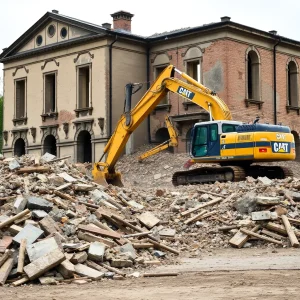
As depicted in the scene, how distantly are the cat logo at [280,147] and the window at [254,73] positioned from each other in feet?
41.8

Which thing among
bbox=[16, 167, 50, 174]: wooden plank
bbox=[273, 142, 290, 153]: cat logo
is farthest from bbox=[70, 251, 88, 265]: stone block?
bbox=[273, 142, 290, 153]: cat logo

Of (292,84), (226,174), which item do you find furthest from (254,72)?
(226,174)

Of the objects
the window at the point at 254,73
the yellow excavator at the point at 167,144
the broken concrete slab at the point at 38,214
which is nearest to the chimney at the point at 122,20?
the window at the point at 254,73

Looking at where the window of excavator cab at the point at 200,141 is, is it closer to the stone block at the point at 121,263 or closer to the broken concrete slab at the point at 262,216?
the broken concrete slab at the point at 262,216

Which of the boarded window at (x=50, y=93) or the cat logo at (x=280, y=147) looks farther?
the boarded window at (x=50, y=93)

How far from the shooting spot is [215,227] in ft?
55.8

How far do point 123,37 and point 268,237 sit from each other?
75.8 ft

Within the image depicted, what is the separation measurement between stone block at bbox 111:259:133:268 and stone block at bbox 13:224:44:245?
1.49m

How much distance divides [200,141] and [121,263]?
1253cm

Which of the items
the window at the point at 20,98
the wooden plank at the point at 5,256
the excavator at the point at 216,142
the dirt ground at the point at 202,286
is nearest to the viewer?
the dirt ground at the point at 202,286

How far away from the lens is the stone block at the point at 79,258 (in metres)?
12.4

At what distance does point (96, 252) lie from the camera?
1279cm

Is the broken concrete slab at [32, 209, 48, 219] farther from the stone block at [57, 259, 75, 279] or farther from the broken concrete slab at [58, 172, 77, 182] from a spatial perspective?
the broken concrete slab at [58, 172, 77, 182]

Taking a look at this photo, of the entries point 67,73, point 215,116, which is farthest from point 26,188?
point 67,73
